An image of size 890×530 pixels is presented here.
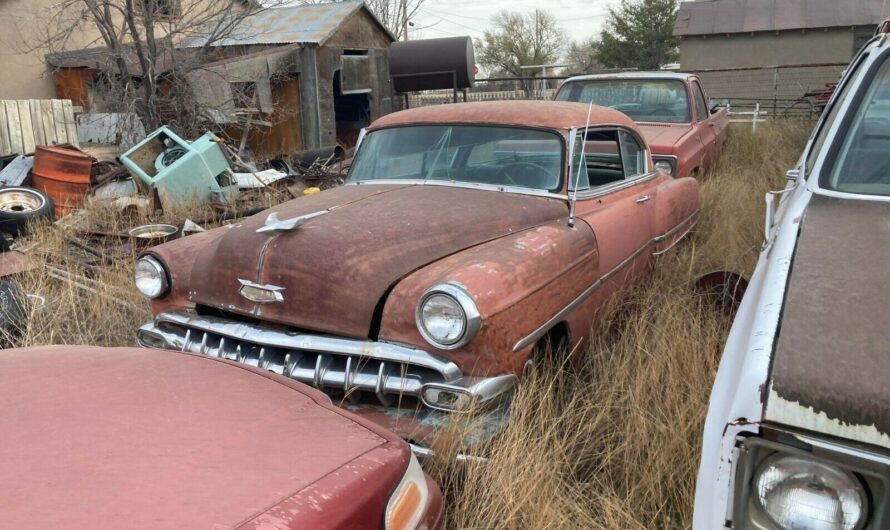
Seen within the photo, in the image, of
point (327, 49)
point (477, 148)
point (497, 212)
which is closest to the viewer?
point (497, 212)

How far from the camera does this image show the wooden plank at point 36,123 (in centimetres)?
949

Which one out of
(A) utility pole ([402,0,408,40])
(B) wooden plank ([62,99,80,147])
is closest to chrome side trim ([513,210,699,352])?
(B) wooden plank ([62,99,80,147])

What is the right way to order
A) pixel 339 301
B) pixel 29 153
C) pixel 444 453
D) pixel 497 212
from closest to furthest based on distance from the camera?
1. pixel 444 453
2. pixel 339 301
3. pixel 497 212
4. pixel 29 153

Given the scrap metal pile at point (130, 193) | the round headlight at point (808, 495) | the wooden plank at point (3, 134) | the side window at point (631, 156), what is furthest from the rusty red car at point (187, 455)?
the wooden plank at point (3, 134)

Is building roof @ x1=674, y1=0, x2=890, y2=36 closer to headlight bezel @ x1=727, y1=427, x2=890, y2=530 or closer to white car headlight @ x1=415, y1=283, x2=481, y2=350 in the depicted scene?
white car headlight @ x1=415, y1=283, x2=481, y2=350

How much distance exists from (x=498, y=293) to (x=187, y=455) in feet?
4.37

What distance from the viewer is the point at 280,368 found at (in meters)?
2.66

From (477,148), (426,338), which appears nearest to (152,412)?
(426,338)

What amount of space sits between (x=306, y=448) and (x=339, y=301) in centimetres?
115

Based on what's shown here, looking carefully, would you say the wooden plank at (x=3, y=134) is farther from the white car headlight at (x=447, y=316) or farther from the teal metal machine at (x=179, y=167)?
the white car headlight at (x=447, y=316)

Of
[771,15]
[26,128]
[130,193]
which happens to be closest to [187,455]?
[130,193]

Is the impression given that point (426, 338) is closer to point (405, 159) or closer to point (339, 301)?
point (339, 301)

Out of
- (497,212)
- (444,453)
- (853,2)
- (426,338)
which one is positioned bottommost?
(444,453)

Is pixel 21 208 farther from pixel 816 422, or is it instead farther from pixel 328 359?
pixel 816 422
